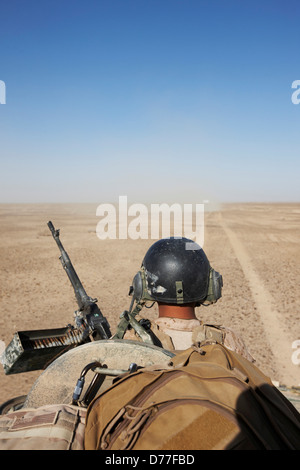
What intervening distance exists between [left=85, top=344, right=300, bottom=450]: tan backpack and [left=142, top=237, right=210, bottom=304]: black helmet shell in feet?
3.97

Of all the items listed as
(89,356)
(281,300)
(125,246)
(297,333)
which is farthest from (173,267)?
(125,246)

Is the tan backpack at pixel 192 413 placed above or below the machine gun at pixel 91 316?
above

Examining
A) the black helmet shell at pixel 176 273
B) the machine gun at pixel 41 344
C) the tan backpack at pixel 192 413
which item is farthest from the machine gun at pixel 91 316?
the tan backpack at pixel 192 413

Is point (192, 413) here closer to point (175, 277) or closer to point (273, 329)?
point (175, 277)

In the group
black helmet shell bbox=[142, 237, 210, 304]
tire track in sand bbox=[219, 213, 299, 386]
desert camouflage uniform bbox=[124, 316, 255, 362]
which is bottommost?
tire track in sand bbox=[219, 213, 299, 386]

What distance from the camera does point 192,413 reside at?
1194mm

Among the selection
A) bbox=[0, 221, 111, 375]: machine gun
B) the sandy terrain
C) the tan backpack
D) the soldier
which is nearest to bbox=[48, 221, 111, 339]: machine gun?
bbox=[0, 221, 111, 375]: machine gun

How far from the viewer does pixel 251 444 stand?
112 centimetres

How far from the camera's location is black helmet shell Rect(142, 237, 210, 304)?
2750mm

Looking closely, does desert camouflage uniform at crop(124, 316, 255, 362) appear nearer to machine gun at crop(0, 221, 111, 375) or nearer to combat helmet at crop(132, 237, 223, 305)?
combat helmet at crop(132, 237, 223, 305)

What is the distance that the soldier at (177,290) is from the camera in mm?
2523

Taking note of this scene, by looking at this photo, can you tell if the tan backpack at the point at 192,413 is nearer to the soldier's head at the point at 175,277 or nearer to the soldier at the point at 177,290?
the soldier at the point at 177,290

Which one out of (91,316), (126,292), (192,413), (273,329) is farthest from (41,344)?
(126,292)
